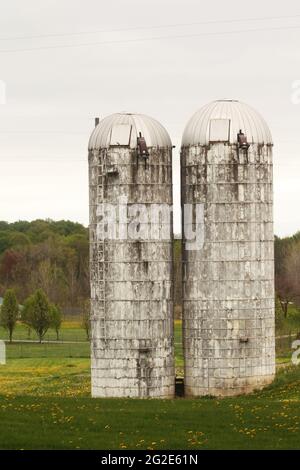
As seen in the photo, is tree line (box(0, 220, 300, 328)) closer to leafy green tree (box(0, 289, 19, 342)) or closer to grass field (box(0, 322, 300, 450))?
leafy green tree (box(0, 289, 19, 342))

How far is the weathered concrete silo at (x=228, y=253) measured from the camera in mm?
42875

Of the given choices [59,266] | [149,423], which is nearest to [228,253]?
[149,423]

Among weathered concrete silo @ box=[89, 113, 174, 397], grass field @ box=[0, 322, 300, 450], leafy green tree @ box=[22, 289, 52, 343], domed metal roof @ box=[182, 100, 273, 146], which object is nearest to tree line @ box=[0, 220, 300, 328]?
leafy green tree @ box=[22, 289, 52, 343]

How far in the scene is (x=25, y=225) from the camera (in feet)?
562

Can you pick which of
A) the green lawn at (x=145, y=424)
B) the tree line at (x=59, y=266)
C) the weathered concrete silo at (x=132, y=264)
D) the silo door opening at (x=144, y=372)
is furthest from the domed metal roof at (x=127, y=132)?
the tree line at (x=59, y=266)

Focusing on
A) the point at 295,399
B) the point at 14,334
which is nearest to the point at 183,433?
the point at 295,399

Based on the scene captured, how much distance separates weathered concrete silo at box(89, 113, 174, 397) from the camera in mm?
43062

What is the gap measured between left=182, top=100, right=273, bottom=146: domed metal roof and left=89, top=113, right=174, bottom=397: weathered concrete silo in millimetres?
1450

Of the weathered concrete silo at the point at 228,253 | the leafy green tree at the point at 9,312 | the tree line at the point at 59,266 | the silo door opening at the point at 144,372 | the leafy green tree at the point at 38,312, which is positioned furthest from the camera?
the tree line at the point at 59,266

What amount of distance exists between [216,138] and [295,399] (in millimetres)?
10705

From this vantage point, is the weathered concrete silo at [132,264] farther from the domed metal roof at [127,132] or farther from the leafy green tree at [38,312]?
the leafy green tree at [38,312]

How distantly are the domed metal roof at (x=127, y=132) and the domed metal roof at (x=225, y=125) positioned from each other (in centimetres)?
109
